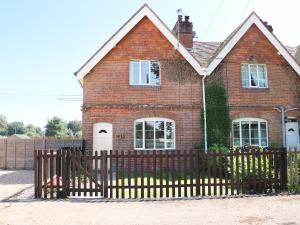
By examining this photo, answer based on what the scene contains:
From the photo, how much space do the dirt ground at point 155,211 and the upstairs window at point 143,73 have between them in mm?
10177

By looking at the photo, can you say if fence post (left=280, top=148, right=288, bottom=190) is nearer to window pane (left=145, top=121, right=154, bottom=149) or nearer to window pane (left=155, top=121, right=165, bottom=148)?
window pane (left=155, top=121, right=165, bottom=148)

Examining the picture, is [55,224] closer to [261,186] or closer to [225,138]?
[261,186]

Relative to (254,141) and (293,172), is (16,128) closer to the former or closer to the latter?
(254,141)

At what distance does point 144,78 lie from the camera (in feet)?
64.0

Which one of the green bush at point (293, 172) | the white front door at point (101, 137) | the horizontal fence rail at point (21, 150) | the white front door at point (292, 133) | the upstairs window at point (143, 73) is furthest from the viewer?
the horizontal fence rail at point (21, 150)

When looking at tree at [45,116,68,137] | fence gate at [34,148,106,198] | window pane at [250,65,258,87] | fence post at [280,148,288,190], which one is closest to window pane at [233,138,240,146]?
window pane at [250,65,258,87]

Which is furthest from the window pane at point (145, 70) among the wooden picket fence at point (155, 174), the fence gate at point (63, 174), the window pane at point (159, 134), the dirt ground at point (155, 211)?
the dirt ground at point (155, 211)

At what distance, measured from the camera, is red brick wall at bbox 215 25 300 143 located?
20.0 m

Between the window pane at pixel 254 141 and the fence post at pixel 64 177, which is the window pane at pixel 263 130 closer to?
the window pane at pixel 254 141

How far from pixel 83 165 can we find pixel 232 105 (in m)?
11.2

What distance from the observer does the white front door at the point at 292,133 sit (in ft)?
66.3

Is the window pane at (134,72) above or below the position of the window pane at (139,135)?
above

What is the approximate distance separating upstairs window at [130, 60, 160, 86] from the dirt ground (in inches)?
401

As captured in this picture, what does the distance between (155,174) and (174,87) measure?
928 cm
